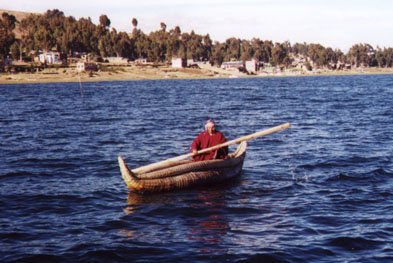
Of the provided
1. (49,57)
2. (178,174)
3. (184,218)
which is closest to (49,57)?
(49,57)

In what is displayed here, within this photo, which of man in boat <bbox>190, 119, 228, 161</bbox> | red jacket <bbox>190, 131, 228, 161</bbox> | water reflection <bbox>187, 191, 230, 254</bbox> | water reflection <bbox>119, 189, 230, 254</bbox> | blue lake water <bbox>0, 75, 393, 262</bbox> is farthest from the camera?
red jacket <bbox>190, 131, 228, 161</bbox>

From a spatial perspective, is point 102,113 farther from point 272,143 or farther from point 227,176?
point 227,176

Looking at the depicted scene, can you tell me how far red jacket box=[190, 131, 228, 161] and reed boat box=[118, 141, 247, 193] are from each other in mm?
517

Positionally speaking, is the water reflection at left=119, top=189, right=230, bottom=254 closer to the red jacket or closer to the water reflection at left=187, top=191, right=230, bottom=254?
the water reflection at left=187, top=191, right=230, bottom=254

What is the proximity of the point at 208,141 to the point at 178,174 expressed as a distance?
7.79 ft

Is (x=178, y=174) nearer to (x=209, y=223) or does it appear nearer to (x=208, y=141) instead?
(x=208, y=141)

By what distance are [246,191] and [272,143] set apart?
12387 millimetres

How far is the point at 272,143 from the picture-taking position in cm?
3041

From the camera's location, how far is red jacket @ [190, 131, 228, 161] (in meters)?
20.1

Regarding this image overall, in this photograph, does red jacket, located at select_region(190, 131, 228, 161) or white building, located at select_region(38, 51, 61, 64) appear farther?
white building, located at select_region(38, 51, 61, 64)

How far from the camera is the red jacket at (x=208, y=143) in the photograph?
20.1 m

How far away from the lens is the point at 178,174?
18422 mm

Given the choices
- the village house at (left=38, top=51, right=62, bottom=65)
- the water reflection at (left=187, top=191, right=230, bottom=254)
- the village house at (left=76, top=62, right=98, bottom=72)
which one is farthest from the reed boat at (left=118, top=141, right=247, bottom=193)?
the village house at (left=38, top=51, right=62, bottom=65)

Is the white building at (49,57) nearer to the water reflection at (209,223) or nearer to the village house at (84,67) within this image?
the village house at (84,67)
